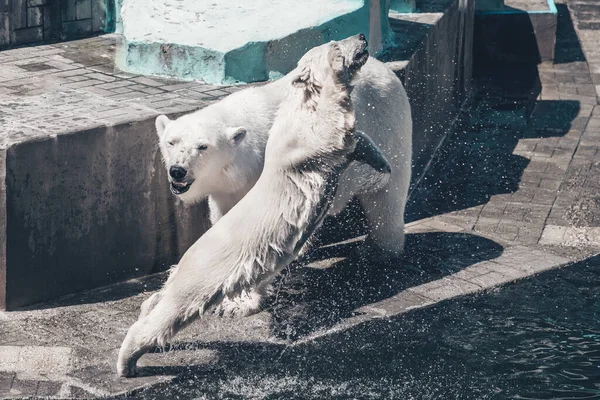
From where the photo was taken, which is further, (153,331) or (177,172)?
(177,172)

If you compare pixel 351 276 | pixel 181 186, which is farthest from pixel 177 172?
pixel 351 276

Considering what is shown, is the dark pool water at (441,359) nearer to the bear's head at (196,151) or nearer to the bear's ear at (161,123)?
the bear's head at (196,151)

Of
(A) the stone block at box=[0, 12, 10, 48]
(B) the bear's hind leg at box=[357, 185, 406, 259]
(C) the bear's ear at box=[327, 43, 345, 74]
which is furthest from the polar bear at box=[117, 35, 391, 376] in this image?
(A) the stone block at box=[0, 12, 10, 48]

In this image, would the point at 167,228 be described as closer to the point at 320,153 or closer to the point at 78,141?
the point at 78,141

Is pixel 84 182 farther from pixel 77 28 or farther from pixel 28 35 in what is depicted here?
pixel 77 28

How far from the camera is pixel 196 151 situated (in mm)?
5285

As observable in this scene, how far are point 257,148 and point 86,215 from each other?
1.04 meters

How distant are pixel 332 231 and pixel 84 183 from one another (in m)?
1.69

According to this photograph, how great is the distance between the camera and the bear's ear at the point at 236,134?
17.6 ft

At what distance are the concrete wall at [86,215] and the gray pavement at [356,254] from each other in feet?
0.39

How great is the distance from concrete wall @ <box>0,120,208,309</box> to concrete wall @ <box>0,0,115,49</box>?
2138 mm

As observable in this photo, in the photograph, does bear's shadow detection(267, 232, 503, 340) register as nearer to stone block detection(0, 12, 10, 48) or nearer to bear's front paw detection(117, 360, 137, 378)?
bear's front paw detection(117, 360, 137, 378)

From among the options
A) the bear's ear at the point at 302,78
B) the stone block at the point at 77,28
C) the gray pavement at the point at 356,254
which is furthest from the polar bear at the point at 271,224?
the stone block at the point at 77,28

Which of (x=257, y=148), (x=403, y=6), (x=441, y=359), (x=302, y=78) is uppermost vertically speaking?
(x=302, y=78)
